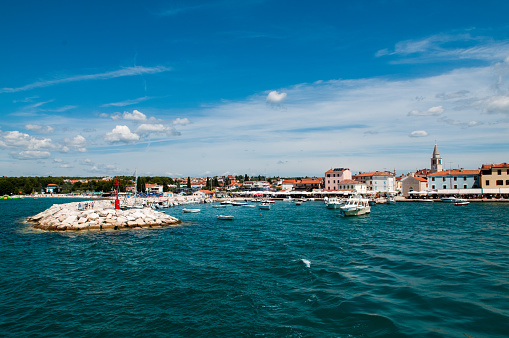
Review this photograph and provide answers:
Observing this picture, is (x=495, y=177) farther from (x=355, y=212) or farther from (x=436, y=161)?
(x=355, y=212)

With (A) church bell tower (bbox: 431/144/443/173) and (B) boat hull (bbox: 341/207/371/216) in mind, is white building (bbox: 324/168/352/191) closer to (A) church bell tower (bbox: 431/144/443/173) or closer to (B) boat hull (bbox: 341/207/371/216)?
(A) church bell tower (bbox: 431/144/443/173)

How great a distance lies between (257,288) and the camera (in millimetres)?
14695

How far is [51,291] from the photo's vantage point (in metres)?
14.9

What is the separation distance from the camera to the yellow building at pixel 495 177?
7512 cm

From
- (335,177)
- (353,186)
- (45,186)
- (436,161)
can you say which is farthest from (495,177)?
(45,186)

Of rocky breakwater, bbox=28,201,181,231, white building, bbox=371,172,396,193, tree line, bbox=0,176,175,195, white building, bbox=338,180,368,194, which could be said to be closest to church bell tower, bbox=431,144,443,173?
white building, bbox=371,172,396,193

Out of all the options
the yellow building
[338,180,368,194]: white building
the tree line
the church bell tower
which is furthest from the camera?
the tree line

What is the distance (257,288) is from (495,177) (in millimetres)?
84410

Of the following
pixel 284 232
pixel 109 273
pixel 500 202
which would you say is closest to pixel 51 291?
pixel 109 273

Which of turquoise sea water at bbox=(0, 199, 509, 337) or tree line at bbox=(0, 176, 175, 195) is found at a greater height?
tree line at bbox=(0, 176, 175, 195)

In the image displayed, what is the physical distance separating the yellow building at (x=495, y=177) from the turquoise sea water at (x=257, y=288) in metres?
62.1

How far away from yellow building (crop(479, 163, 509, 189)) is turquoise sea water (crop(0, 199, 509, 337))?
204 feet

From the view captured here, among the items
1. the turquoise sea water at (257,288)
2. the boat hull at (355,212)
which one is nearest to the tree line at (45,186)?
the boat hull at (355,212)

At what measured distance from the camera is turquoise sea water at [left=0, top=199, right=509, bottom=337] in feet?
36.1
